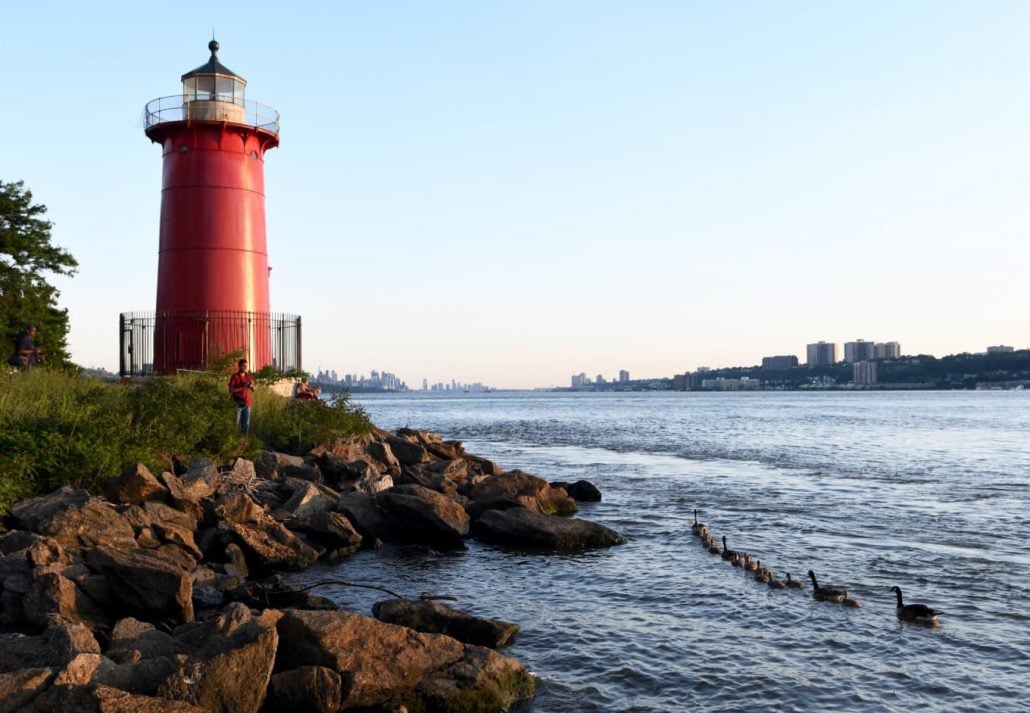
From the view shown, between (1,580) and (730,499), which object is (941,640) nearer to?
(1,580)

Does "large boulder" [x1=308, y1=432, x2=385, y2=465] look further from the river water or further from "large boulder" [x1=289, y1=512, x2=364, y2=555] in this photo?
the river water

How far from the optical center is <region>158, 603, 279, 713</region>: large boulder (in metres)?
6.86

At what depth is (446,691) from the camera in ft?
25.8

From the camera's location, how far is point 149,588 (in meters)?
9.44

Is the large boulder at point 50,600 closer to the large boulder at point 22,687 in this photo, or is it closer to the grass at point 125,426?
the large boulder at point 22,687

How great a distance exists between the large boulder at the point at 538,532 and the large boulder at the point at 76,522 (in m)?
6.29

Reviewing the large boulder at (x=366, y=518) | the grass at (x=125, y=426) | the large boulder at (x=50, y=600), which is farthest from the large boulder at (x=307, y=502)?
the large boulder at (x=50, y=600)

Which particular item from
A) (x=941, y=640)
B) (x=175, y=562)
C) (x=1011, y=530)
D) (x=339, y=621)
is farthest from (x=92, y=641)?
(x=1011, y=530)

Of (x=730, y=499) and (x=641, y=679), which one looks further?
(x=730, y=499)

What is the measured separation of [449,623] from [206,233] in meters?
18.8

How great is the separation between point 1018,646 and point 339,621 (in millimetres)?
7245

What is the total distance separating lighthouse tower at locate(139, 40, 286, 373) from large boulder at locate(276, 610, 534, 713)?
17816 millimetres

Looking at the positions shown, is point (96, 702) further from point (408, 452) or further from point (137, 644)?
point (408, 452)

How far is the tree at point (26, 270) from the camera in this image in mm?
27656
